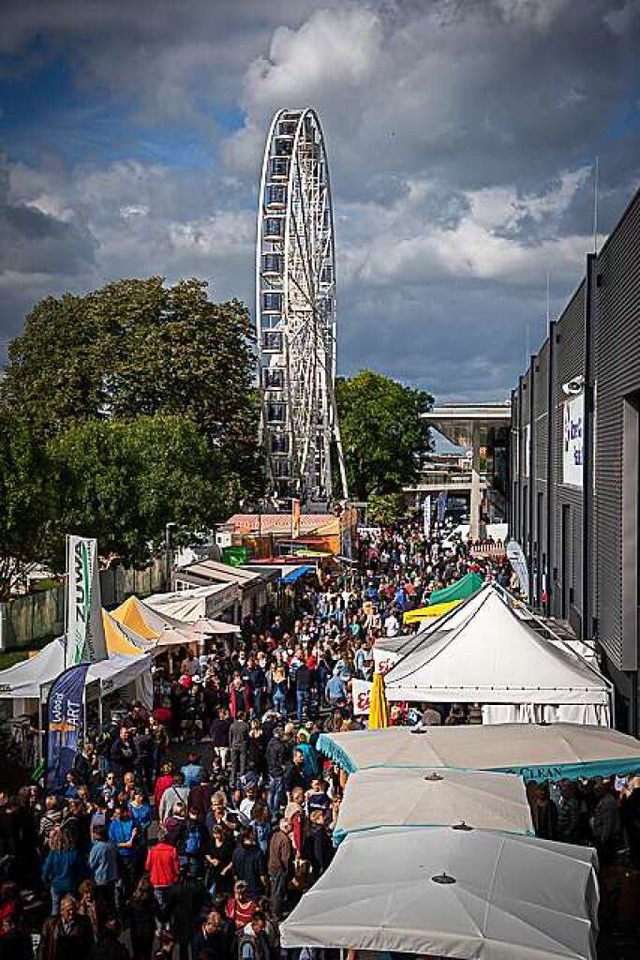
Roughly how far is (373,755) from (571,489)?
13.7m

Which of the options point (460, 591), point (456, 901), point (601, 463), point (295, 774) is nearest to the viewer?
point (456, 901)

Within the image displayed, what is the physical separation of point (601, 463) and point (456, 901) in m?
12.6

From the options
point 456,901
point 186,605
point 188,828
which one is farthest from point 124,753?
point 186,605

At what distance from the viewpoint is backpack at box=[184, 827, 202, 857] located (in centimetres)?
1112

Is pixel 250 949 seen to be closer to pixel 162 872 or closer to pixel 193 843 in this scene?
pixel 162 872

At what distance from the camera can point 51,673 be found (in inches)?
647

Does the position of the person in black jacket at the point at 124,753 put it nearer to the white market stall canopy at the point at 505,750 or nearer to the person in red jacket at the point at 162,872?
the white market stall canopy at the point at 505,750

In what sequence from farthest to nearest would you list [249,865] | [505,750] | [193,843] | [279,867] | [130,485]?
[130,485] → [505,750] → [193,843] → [279,867] → [249,865]

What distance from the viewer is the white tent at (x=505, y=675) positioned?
13969 mm

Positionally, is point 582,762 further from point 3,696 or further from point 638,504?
point 3,696

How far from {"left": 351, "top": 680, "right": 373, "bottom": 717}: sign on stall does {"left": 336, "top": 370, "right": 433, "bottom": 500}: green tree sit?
72287mm

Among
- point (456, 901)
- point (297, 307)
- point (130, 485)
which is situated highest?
point (297, 307)

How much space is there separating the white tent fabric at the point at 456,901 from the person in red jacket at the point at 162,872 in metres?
2.14

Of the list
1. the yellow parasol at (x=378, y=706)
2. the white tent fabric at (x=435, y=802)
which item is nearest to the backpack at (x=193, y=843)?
the white tent fabric at (x=435, y=802)
